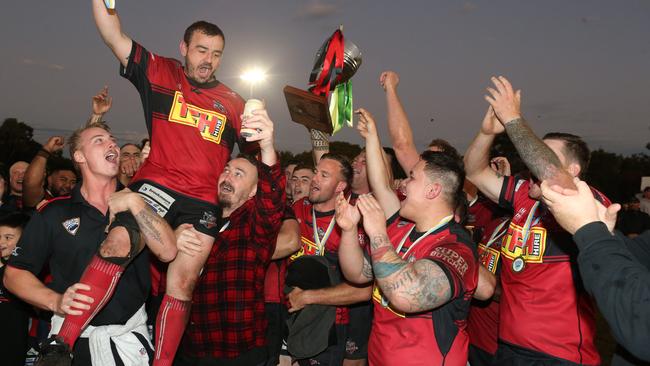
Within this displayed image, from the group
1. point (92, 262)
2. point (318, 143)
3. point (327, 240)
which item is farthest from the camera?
point (318, 143)

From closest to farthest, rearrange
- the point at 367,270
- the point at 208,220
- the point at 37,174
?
1. the point at 367,270
2. the point at 208,220
3. the point at 37,174

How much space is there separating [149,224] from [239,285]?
85 centimetres

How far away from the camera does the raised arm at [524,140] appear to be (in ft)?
7.83

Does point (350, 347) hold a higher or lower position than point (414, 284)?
lower

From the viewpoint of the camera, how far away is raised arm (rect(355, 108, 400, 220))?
4.43 m

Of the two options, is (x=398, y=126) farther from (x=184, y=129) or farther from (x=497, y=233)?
(x=184, y=129)

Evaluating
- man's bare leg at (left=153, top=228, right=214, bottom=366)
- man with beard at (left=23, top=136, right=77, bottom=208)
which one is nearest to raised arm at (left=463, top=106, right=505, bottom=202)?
man's bare leg at (left=153, top=228, right=214, bottom=366)

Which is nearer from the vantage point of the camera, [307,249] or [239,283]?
[239,283]

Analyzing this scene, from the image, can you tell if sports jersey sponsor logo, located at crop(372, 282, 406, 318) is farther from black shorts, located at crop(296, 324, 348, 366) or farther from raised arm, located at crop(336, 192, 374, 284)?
black shorts, located at crop(296, 324, 348, 366)

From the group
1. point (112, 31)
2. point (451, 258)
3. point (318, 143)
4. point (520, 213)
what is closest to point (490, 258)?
point (520, 213)

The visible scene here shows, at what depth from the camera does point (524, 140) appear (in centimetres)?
275

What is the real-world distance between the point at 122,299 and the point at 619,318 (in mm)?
3207

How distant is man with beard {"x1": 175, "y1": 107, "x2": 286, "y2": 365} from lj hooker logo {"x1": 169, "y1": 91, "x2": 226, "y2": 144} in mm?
706

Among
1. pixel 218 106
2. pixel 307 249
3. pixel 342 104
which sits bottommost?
pixel 307 249
